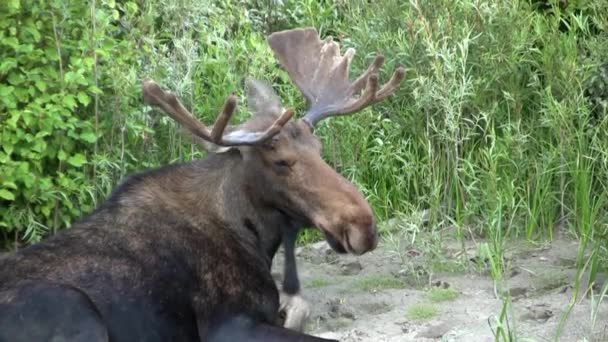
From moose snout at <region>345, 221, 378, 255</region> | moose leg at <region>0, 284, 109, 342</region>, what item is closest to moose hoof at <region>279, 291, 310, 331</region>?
moose snout at <region>345, 221, 378, 255</region>

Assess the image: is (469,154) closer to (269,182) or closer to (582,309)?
(582,309)

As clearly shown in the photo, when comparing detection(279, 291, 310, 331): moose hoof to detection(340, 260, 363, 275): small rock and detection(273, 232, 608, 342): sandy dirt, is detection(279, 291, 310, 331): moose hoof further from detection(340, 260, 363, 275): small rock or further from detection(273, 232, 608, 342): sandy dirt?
detection(340, 260, 363, 275): small rock

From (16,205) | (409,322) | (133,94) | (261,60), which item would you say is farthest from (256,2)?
(409,322)

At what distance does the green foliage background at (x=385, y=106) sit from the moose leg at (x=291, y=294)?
1.37 metres

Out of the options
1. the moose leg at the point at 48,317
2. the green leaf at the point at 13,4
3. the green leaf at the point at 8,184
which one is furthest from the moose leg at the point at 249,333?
the green leaf at the point at 13,4

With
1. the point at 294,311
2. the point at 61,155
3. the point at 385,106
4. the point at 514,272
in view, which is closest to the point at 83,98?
the point at 61,155

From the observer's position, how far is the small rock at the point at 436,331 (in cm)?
815

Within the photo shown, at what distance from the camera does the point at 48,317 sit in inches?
272

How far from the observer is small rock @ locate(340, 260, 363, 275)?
9.45 metres

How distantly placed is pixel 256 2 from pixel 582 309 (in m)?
5.15

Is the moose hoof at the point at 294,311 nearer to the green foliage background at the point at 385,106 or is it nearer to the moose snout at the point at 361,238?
the moose snout at the point at 361,238

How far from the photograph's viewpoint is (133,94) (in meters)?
9.55

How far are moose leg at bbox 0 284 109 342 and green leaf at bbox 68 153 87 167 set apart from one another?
2.26m

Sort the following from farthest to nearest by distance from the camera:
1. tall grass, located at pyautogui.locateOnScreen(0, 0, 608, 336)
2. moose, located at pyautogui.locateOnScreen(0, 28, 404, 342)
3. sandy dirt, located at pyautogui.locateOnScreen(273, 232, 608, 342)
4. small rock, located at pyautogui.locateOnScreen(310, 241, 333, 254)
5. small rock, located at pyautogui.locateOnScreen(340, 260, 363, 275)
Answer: small rock, located at pyautogui.locateOnScreen(310, 241, 333, 254) → tall grass, located at pyautogui.locateOnScreen(0, 0, 608, 336) → small rock, located at pyautogui.locateOnScreen(340, 260, 363, 275) → sandy dirt, located at pyautogui.locateOnScreen(273, 232, 608, 342) → moose, located at pyautogui.locateOnScreen(0, 28, 404, 342)
